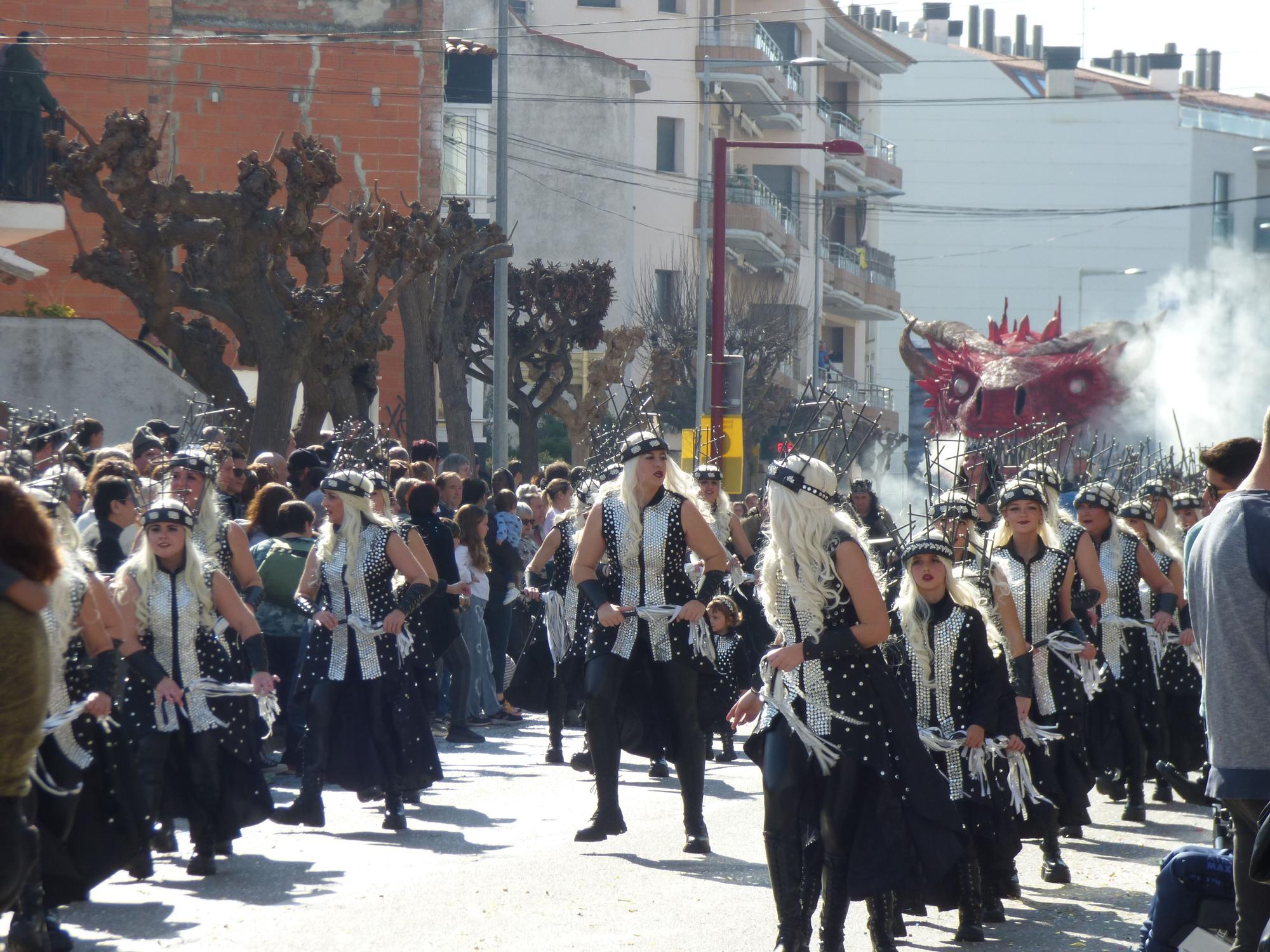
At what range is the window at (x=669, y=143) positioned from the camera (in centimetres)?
5162

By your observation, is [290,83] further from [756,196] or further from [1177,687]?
[1177,687]

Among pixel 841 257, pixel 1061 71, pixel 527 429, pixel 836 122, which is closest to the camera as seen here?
pixel 527 429

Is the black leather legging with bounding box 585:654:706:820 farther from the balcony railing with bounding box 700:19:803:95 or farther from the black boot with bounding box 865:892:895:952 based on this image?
the balcony railing with bounding box 700:19:803:95

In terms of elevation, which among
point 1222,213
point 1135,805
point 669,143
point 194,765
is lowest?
point 1135,805

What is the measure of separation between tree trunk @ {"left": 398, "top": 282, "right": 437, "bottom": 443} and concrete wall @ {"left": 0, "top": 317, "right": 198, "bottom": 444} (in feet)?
10.8

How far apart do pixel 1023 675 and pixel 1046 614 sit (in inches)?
54.6

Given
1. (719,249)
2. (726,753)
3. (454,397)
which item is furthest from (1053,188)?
(726,753)

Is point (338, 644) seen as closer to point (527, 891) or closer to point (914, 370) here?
point (527, 891)

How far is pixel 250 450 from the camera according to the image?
65.0 ft

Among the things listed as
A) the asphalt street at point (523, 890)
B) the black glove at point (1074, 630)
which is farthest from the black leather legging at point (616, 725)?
the black glove at point (1074, 630)

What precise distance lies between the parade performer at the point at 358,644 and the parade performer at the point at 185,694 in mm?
1009

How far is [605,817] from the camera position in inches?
365

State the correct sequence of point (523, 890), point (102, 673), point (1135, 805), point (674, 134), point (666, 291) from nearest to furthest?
point (102, 673) < point (523, 890) < point (1135, 805) < point (666, 291) < point (674, 134)

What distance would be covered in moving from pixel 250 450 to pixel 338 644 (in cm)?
1027
